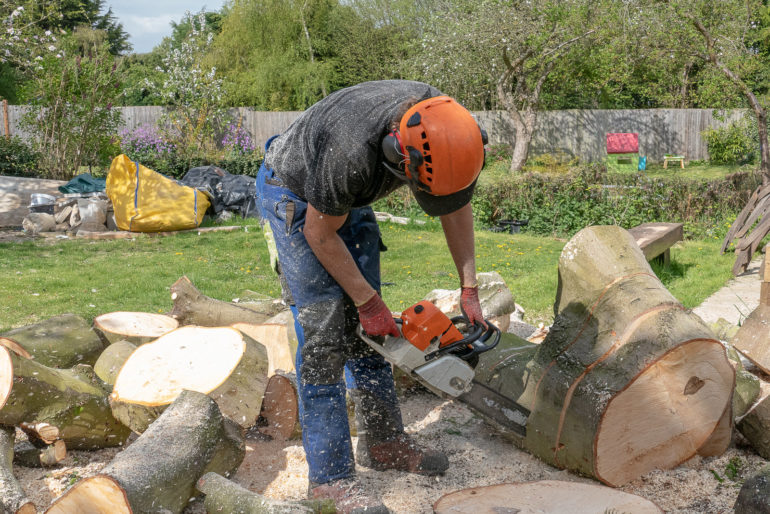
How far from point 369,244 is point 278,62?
24652 mm

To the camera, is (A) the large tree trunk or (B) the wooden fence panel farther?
(B) the wooden fence panel

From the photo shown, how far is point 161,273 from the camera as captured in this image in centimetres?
646

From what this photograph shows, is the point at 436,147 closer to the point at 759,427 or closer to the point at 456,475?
the point at 456,475

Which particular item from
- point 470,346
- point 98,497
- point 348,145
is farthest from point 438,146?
point 98,497

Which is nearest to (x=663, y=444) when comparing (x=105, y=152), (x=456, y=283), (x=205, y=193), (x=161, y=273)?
(x=456, y=283)

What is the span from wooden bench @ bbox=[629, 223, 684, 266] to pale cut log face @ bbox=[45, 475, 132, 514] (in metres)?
4.71

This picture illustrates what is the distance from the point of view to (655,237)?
5.82m

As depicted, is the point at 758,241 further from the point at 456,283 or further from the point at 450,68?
the point at 450,68

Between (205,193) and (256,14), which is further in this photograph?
(256,14)

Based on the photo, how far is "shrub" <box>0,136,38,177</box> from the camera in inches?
454

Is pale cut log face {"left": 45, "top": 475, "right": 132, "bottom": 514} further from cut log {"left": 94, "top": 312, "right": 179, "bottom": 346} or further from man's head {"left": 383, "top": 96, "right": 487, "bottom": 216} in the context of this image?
cut log {"left": 94, "top": 312, "right": 179, "bottom": 346}

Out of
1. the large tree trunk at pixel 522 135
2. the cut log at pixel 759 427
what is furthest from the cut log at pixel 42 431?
the large tree trunk at pixel 522 135

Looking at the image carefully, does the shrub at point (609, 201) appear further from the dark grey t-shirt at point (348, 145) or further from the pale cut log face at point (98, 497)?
the pale cut log face at point (98, 497)

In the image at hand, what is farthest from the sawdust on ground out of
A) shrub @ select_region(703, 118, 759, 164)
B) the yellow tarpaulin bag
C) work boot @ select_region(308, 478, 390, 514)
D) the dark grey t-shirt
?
shrub @ select_region(703, 118, 759, 164)
